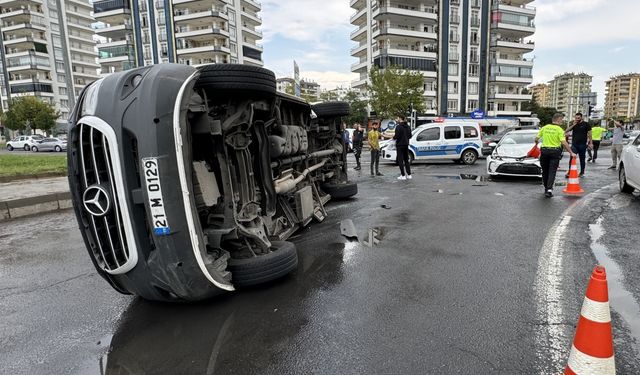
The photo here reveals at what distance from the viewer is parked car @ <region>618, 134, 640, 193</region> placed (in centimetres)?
782

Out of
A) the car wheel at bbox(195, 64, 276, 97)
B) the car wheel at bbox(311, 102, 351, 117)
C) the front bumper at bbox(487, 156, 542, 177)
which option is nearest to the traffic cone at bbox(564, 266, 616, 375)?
the car wheel at bbox(195, 64, 276, 97)

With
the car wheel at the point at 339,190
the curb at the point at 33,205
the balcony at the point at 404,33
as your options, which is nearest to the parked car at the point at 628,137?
the car wheel at the point at 339,190

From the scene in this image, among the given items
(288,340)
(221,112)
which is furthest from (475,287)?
(221,112)

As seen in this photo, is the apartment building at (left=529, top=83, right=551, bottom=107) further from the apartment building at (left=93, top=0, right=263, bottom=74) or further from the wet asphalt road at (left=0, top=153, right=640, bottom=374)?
the wet asphalt road at (left=0, top=153, right=640, bottom=374)

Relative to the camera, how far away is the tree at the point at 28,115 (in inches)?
2004

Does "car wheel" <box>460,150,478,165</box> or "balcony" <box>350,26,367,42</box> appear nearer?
"car wheel" <box>460,150,478,165</box>

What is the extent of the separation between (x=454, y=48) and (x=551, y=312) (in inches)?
2521

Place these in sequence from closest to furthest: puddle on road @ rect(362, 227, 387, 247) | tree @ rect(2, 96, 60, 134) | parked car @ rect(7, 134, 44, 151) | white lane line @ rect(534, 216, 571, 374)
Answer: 1. white lane line @ rect(534, 216, 571, 374)
2. puddle on road @ rect(362, 227, 387, 247)
3. parked car @ rect(7, 134, 44, 151)
4. tree @ rect(2, 96, 60, 134)

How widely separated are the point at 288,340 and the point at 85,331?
1606 mm

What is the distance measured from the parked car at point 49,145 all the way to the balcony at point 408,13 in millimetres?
41909

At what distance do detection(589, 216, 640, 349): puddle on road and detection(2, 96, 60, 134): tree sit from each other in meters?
60.4

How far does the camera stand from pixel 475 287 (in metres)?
3.77

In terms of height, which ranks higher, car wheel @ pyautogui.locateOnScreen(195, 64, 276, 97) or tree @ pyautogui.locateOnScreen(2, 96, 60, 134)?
tree @ pyautogui.locateOnScreen(2, 96, 60, 134)

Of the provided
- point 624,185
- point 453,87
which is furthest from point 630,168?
point 453,87
